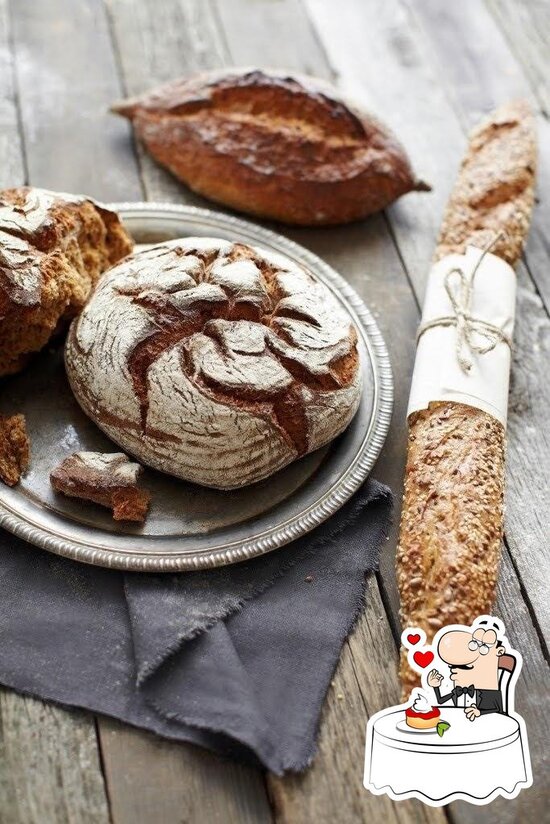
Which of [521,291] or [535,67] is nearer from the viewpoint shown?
[521,291]

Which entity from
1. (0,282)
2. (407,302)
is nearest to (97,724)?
(0,282)

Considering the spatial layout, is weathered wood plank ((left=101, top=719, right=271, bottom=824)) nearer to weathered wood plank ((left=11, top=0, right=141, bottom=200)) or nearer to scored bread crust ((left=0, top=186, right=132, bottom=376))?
scored bread crust ((left=0, top=186, right=132, bottom=376))

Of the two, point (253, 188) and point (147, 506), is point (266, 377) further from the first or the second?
point (253, 188)

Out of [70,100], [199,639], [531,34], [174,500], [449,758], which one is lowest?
[449,758]

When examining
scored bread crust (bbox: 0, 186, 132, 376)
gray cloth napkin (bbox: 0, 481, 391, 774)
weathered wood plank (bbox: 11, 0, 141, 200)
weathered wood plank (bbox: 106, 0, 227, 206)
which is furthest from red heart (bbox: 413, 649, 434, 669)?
weathered wood plank (bbox: 106, 0, 227, 206)

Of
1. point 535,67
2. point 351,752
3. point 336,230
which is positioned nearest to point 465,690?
point 351,752

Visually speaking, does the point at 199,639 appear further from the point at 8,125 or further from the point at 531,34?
the point at 531,34

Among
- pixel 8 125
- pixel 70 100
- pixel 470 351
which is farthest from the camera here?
pixel 70 100

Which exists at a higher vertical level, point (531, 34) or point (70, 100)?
point (531, 34)
